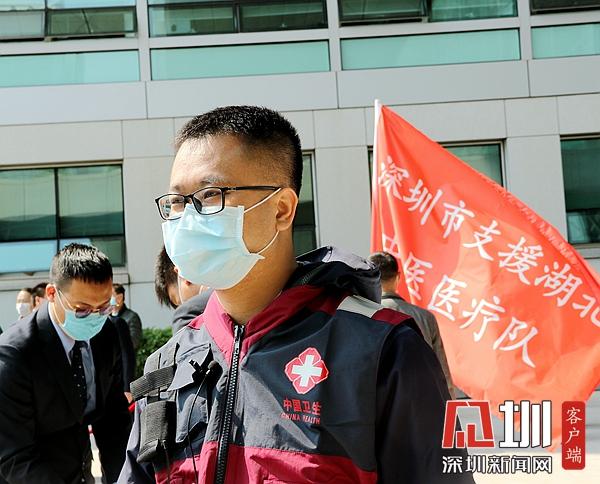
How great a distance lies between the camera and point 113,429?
12.6ft

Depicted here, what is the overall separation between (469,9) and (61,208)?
653cm

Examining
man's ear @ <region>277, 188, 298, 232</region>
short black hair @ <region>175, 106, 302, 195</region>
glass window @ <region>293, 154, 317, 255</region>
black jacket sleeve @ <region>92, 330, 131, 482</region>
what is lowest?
black jacket sleeve @ <region>92, 330, 131, 482</region>

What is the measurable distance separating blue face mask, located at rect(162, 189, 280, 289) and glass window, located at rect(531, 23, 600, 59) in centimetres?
1169

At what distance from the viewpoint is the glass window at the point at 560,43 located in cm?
1298

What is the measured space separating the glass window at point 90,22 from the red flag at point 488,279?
7.36m

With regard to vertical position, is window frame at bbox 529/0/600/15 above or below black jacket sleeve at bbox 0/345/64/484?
above

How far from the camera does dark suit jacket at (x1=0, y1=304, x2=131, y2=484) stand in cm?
330

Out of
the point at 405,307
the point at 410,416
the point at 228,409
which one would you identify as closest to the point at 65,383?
the point at 228,409

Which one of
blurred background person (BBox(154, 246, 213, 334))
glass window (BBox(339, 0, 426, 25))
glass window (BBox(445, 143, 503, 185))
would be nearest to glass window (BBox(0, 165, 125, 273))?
glass window (BBox(339, 0, 426, 25))

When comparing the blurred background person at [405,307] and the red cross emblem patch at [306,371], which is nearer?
the red cross emblem patch at [306,371]

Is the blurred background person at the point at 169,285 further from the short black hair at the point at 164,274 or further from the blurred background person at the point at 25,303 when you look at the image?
the blurred background person at the point at 25,303

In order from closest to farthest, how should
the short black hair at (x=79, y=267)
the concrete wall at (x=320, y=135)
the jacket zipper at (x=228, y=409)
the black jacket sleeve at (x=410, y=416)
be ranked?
the black jacket sleeve at (x=410, y=416) → the jacket zipper at (x=228, y=409) → the short black hair at (x=79, y=267) → the concrete wall at (x=320, y=135)

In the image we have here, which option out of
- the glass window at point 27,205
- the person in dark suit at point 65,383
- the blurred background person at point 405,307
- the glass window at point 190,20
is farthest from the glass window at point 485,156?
the person in dark suit at point 65,383

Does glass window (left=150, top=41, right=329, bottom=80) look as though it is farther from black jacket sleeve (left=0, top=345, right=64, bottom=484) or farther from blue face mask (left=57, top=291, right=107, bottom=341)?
black jacket sleeve (left=0, top=345, right=64, bottom=484)
